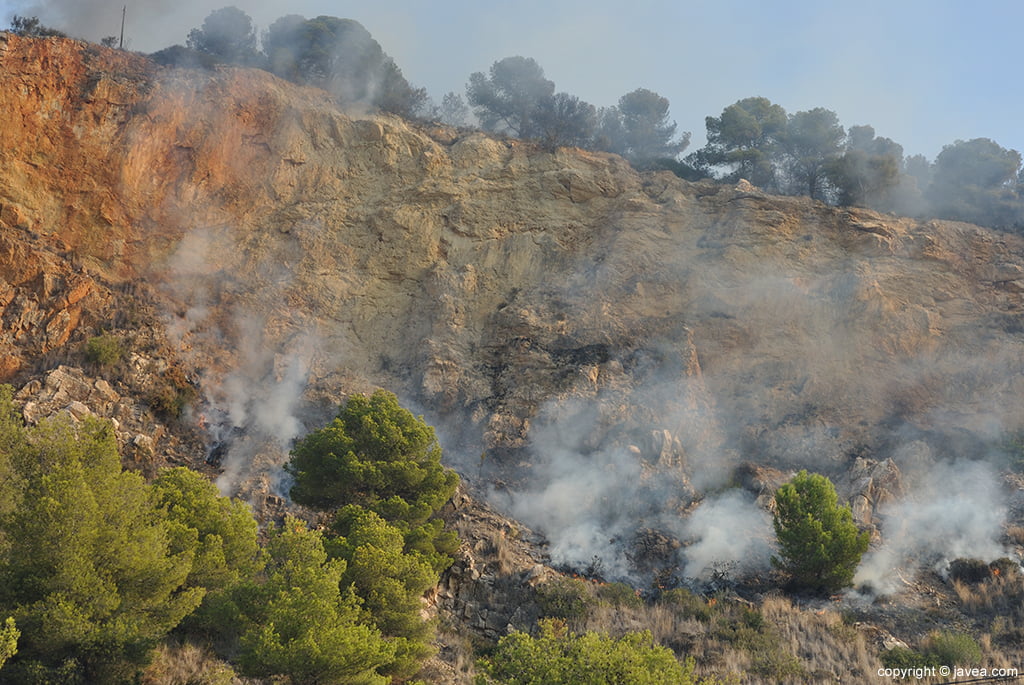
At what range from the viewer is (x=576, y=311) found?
25672 millimetres

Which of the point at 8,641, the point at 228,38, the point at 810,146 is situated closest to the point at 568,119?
the point at 810,146

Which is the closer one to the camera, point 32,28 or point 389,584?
point 389,584

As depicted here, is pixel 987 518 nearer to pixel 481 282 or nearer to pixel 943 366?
pixel 943 366

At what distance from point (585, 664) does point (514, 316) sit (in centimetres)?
1716

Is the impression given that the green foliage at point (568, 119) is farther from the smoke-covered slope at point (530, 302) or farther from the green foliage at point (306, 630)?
the green foliage at point (306, 630)

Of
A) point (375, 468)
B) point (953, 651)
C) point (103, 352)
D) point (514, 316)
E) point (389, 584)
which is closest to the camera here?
point (389, 584)

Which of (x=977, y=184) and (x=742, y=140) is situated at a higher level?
(x=742, y=140)

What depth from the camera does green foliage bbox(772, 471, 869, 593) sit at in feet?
58.9

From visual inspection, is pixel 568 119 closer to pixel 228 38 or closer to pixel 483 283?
pixel 483 283

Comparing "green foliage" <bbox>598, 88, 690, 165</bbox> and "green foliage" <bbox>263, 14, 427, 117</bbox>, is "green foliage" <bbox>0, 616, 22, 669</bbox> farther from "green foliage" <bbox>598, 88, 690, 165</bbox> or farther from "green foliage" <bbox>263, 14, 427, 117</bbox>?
"green foliage" <bbox>598, 88, 690, 165</bbox>

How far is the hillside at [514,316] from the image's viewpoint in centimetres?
2086

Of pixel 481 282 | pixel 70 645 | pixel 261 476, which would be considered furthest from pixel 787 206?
pixel 70 645

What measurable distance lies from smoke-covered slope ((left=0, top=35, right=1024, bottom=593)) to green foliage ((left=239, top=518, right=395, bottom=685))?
822 centimetres

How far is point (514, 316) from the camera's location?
25406 mm
